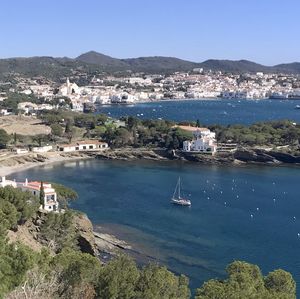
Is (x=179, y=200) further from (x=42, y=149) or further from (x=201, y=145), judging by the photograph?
(x=42, y=149)

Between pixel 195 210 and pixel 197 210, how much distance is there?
0.07 m

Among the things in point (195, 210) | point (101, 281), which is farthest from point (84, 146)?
point (101, 281)

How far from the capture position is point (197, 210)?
2012cm

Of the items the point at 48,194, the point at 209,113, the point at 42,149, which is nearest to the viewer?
the point at 48,194

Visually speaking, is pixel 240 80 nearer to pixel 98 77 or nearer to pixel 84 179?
pixel 98 77

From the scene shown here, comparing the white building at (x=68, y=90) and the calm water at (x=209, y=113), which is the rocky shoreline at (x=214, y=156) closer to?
the calm water at (x=209, y=113)

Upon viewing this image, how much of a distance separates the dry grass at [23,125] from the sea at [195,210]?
7.92 metres

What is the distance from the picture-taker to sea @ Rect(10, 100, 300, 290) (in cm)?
1515

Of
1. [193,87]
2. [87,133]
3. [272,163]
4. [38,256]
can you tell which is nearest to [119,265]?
[38,256]

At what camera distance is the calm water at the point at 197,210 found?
Answer: 1525 centimetres

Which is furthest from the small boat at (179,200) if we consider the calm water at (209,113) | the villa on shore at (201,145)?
the calm water at (209,113)

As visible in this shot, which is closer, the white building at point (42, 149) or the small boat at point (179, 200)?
the small boat at point (179, 200)

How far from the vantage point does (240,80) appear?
378 ft

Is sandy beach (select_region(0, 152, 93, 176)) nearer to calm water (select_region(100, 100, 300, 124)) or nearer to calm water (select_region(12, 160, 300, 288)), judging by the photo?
calm water (select_region(12, 160, 300, 288))
